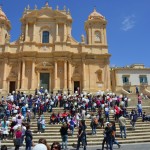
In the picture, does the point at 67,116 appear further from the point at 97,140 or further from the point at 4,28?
the point at 4,28

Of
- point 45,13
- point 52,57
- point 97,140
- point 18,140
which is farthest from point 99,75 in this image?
point 18,140

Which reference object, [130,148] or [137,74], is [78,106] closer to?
[130,148]

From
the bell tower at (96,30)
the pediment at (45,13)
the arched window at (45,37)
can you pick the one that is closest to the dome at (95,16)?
the bell tower at (96,30)

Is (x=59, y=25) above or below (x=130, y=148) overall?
above

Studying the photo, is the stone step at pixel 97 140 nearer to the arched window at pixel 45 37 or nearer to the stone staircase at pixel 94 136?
the stone staircase at pixel 94 136

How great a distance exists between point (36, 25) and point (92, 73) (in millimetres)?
12707

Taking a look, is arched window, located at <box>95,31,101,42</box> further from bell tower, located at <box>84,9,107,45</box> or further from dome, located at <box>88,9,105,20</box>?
dome, located at <box>88,9,105,20</box>

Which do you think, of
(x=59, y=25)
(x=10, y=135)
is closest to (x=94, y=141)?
(x=10, y=135)

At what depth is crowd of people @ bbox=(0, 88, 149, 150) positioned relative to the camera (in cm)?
1266

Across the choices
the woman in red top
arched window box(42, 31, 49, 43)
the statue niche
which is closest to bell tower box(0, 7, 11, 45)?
arched window box(42, 31, 49, 43)

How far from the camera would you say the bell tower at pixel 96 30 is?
138 feet

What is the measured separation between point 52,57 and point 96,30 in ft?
31.5

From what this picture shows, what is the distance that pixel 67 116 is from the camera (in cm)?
1914

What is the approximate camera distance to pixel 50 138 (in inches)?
642
